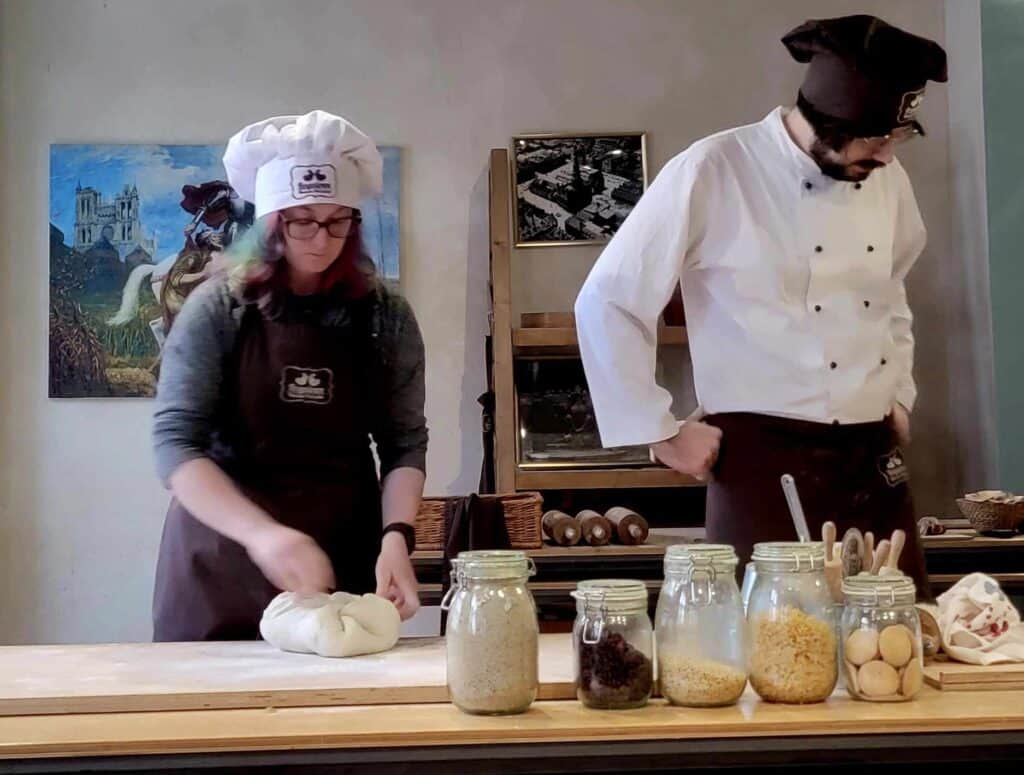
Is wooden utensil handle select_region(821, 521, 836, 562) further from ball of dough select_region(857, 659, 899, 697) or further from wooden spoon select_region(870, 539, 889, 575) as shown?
ball of dough select_region(857, 659, 899, 697)

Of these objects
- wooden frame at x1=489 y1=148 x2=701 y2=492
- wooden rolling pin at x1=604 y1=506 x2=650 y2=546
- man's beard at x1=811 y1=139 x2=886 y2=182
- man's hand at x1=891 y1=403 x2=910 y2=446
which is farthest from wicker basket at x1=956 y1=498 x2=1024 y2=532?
man's beard at x1=811 y1=139 x2=886 y2=182

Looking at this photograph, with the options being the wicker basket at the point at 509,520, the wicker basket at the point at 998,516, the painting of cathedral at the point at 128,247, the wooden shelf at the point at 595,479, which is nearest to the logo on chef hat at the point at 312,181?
the wicker basket at the point at 509,520

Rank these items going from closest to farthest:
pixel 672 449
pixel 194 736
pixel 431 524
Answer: pixel 194 736 < pixel 672 449 < pixel 431 524

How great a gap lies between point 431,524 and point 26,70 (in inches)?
76.3

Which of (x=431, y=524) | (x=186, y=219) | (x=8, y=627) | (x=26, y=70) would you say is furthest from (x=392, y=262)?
(x=8, y=627)

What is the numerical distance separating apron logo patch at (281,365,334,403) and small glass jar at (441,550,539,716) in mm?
612

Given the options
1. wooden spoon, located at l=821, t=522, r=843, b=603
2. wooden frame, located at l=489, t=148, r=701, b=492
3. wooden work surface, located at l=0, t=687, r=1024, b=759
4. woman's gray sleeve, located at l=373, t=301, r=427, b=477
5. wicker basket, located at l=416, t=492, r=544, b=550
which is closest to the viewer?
wooden work surface, located at l=0, t=687, r=1024, b=759

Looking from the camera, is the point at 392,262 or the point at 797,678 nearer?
the point at 797,678

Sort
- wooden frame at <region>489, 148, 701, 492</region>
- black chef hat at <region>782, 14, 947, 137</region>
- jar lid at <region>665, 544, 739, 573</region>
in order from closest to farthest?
jar lid at <region>665, 544, 739, 573</region> → black chef hat at <region>782, 14, 947, 137</region> → wooden frame at <region>489, 148, 701, 492</region>

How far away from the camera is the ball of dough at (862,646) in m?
1.00

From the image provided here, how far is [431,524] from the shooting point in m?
2.57

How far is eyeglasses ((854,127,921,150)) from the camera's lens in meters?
1.44

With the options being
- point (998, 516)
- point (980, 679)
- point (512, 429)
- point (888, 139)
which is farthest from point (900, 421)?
point (512, 429)

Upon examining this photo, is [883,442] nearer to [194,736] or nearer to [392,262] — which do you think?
[194,736]
